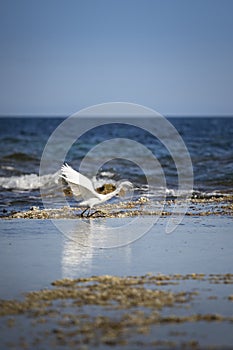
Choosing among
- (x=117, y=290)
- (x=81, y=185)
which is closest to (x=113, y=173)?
(x=81, y=185)

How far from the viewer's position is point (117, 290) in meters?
7.04

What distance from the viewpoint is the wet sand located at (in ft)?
18.6

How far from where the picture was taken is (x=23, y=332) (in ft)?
18.9

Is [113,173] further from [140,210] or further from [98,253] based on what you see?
[98,253]

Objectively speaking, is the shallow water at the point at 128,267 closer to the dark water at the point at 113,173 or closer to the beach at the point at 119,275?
the beach at the point at 119,275

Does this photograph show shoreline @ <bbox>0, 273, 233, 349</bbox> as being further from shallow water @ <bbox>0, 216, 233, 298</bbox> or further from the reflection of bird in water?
the reflection of bird in water

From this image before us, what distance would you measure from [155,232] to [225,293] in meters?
3.97

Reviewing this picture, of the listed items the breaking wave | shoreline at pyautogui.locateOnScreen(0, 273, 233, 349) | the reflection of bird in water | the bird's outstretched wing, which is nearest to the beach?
shoreline at pyautogui.locateOnScreen(0, 273, 233, 349)

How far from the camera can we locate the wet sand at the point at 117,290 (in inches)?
223

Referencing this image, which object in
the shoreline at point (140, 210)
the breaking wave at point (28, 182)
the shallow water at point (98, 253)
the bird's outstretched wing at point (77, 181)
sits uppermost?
the bird's outstretched wing at point (77, 181)

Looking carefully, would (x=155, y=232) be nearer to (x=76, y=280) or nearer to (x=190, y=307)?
(x=76, y=280)

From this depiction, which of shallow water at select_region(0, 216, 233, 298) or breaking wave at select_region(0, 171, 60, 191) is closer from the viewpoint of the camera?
shallow water at select_region(0, 216, 233, 298)

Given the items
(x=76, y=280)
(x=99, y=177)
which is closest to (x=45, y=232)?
Result: (x=76, y=280)

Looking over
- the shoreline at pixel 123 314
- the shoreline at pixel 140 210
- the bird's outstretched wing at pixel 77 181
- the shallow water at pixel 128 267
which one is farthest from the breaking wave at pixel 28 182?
the shoreline at pixel 123 314
